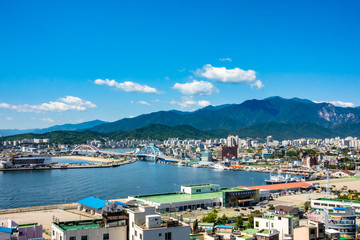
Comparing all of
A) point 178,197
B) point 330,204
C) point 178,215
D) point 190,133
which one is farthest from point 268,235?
point 190,133

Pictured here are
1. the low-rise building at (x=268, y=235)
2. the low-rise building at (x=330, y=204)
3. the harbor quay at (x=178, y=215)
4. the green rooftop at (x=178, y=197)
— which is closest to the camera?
the harbor quay at (x=178, y=215)

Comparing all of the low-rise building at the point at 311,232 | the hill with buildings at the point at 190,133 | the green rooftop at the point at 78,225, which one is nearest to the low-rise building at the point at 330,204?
the low-rise building at the point at 311,232

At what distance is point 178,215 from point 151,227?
799cm

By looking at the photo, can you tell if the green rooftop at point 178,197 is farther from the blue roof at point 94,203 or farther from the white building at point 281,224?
the white building at point 281,224

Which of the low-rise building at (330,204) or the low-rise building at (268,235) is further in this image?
the low-rise building at (330,204)

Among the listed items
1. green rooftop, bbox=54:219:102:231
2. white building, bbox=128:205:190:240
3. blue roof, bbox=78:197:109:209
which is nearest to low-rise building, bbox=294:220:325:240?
white building, bbox=128:205:190:240

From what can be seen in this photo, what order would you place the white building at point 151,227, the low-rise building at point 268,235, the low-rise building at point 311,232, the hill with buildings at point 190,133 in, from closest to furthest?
1. the white building at point 151,227
2. the low-rise building at point 311,232
3. the low-rise building at point 268,235
4. the hill with buildings at point 190,133

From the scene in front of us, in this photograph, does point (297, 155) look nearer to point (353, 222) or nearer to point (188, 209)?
point (188, 209)

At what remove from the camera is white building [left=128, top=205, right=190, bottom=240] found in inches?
183

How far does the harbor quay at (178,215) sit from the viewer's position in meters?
4.86

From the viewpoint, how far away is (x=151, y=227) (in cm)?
474

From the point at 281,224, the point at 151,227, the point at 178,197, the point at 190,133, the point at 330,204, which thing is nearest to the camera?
the point at 151,227

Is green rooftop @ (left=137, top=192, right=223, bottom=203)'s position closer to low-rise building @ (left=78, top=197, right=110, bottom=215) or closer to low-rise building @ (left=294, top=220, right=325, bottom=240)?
low-rise building @ (left=78, top=197, right=110, bottom=215)

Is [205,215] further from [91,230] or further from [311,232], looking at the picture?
[91,230]
